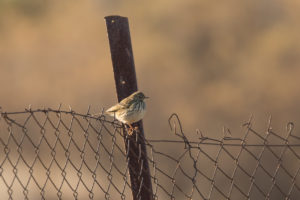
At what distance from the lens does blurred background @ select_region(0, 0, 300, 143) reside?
15.1 m

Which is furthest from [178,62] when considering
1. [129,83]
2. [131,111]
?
[129,83]

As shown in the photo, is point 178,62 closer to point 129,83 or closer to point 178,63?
point 178,63

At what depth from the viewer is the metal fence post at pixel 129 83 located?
5934 mm

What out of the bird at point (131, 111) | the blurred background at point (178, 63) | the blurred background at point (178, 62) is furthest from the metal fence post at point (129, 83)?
the blurred background at point (178, 62)

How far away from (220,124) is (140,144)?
8.51 metres

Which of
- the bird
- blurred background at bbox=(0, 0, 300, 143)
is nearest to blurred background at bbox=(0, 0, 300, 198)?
blurred background at bbox=(0, 0, 300, 143)

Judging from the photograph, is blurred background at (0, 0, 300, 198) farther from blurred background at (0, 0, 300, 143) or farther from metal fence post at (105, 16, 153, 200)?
Answer: metal fence post at (105, 16, 153, 200)

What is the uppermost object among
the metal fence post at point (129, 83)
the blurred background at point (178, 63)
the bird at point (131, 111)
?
the blurred background at point (178, 63)

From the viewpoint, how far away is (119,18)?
5.98 m

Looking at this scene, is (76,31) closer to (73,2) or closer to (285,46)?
(73,2)

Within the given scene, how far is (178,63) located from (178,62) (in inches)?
1.5

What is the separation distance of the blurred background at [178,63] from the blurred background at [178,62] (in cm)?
2

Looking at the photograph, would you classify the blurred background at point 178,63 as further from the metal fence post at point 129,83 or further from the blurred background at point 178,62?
the metal fence post at point 129,83

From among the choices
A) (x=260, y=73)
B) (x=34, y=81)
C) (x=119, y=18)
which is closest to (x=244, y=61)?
(x=260, y=73)
